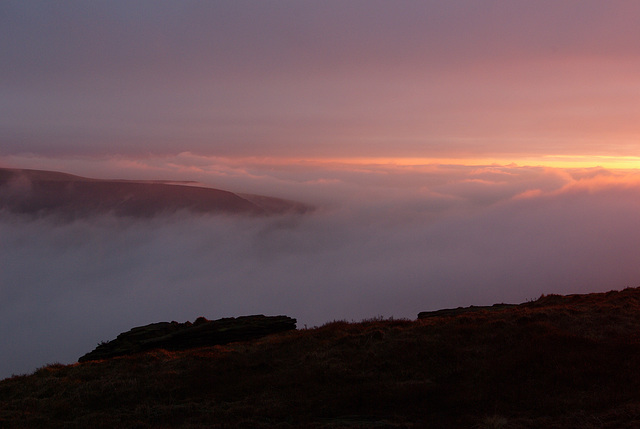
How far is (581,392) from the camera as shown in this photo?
15133 millimetres

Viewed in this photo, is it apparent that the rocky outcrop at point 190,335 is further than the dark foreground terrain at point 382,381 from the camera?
Yes

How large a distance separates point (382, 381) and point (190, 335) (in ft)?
49.3

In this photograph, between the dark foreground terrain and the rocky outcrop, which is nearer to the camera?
the dark foreground terrain

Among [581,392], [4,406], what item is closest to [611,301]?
[581,392]

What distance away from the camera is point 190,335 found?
29.2 meters

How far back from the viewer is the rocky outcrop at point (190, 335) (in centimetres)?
2842

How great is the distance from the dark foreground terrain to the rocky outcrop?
149 inches

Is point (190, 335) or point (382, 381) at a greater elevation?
point (382, 381)

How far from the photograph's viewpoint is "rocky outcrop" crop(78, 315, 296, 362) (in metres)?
28.4

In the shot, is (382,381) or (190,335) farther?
(190,335)

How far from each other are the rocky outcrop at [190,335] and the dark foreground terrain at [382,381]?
3.80 meters

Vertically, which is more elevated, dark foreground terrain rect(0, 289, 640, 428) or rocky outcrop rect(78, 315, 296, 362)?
dark foreground terrain rect(0, 289, 640, 428)

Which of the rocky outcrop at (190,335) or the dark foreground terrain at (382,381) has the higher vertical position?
the dark foreground terrain at (382,381)

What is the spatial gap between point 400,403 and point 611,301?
55.4 feet
